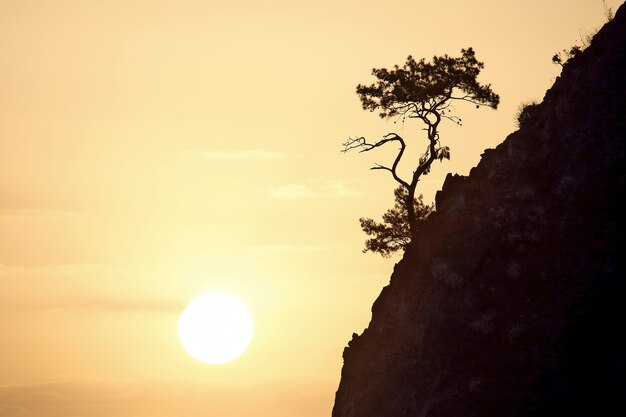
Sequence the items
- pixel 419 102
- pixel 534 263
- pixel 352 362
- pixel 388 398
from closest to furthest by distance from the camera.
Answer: pixel 534 263 < pixel 388 398 < pixel 352 362 < pixel 419 102

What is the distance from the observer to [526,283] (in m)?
52.3

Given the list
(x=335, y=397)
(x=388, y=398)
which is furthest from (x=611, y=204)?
(x=335, y=397)

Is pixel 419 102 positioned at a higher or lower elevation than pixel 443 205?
higher

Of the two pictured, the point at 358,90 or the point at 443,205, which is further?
the point at 358,90

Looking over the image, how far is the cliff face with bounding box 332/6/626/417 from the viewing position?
48.9 m

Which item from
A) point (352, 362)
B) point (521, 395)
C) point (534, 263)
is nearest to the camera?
point (521, 395)

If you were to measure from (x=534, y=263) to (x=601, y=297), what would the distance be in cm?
430

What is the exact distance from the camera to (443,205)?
5897cm

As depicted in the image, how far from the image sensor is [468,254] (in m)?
55.4

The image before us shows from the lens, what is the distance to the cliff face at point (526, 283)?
4894 cm

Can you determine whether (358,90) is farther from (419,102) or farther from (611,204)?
(611,204)

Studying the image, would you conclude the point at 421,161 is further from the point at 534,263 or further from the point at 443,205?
the point at 534,263

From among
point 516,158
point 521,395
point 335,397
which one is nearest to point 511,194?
point 516,158

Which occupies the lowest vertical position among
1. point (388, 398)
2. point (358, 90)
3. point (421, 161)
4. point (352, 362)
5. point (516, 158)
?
point (388, 398)
